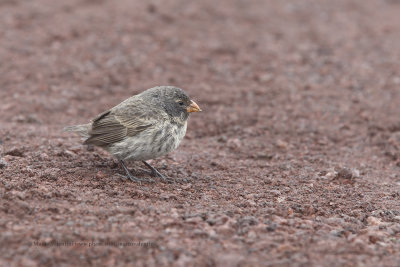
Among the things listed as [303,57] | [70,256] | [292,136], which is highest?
[303,57]

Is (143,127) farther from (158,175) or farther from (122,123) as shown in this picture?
(158,175)

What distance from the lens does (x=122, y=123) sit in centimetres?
645

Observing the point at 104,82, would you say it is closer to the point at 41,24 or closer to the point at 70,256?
the point at 41,24

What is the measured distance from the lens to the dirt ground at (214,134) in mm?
4641

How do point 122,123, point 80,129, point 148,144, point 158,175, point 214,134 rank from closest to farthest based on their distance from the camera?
point 148,144, point 122,123, point 158,175, point 80,129, point 214,134

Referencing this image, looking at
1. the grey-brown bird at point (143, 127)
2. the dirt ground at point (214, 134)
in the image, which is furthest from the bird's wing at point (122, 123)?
the dirt ground at point (214, 134)

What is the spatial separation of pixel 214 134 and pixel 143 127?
241 centimetres

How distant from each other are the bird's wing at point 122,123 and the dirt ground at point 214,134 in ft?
1.33

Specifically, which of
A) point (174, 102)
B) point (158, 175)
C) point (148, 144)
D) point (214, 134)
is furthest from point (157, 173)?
point (214, 134)

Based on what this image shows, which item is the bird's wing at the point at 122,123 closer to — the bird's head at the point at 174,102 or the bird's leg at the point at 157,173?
the bird's head at the point at 174,102

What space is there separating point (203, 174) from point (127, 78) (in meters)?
4.18

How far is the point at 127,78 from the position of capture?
10328 mm

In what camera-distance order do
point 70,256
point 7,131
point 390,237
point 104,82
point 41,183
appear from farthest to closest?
1. point 104,82
2. point 7,131
3. point 41,183
4. point 390,237
5. point 70,256

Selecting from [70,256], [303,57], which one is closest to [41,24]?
[303,57]
